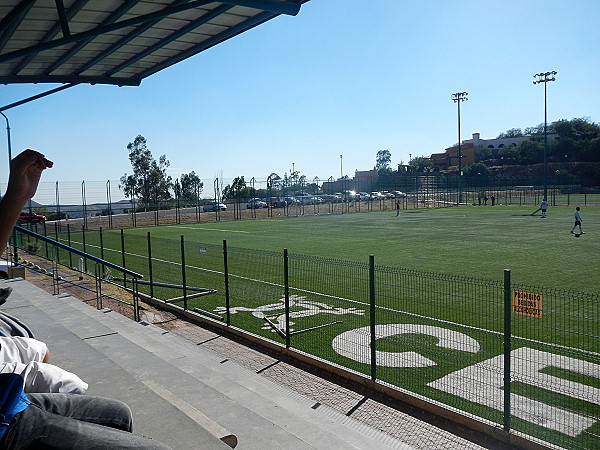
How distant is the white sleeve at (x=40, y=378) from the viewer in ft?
8.18

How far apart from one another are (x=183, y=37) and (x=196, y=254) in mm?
16176

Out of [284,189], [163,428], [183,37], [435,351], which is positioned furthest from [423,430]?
[284,189]

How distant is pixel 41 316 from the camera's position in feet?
24.5

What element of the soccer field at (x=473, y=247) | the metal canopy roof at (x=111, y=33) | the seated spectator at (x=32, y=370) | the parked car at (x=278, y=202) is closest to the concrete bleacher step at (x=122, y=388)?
the seated spectator at (x=32, y=370)

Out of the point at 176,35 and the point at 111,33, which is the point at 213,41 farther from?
the point at 111,33

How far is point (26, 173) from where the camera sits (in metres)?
2.15

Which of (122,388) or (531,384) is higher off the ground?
(122,388)

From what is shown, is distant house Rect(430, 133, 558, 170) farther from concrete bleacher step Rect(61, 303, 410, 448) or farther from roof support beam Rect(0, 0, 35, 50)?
roof support beam Rect(0, 0, 35, 50)

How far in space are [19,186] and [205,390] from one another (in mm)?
3620

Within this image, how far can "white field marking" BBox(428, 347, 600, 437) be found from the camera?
661cm

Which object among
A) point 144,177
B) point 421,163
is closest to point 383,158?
point 421,163

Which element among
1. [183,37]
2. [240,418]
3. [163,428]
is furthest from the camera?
[183,37]

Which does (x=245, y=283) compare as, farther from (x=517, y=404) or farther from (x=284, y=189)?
(x=284, y=189)

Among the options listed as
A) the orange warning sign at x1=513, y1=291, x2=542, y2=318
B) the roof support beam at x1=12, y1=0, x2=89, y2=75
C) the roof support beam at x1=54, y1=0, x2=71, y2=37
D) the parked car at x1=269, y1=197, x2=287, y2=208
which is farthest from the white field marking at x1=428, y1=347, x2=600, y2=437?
the parked car at x1=269, y1=197, x2=287, y2=208
